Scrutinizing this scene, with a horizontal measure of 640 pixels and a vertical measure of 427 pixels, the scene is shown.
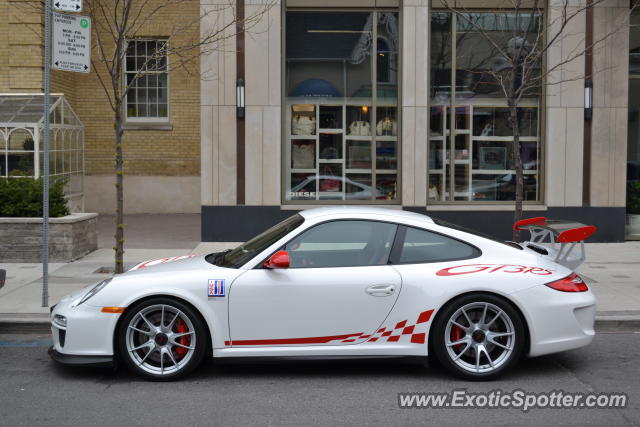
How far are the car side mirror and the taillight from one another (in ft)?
6.74

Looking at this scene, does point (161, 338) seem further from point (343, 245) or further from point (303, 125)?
point (303, 125)

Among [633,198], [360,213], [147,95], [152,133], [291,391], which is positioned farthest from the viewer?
[147,95]

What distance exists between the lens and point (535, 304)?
21.1 ft

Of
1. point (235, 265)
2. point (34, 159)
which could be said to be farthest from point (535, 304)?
point (34, 159)

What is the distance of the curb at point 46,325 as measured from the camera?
846 centimetres

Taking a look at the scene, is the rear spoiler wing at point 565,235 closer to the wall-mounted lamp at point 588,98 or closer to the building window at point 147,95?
the wall-mounted lamp at point 588,98

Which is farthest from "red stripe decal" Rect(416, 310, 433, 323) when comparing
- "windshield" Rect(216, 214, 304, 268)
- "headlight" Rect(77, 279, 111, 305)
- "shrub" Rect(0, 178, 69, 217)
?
"shrub" Rect(0, 178, 69, 217)

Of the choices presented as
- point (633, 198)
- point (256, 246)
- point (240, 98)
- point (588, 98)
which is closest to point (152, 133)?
point (240, 98)

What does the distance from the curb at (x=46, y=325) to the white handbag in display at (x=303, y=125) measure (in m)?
6.99

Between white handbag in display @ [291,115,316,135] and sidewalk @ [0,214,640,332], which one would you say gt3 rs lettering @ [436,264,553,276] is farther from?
white handbag in display @ [291,115,316,135]

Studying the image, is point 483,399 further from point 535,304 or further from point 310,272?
point 310,272

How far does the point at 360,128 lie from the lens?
14.7 meters

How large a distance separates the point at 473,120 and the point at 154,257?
599cm

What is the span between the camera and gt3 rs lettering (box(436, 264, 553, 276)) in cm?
651
